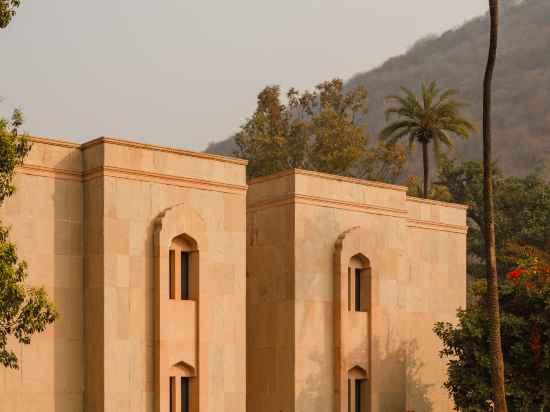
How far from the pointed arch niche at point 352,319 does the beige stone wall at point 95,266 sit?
522 cm

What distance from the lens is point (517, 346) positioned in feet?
100

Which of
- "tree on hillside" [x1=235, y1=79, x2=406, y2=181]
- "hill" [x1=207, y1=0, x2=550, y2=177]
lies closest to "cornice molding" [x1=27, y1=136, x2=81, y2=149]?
"tree on hillside" [x1=235, y1=79, x2=406, y2=181]

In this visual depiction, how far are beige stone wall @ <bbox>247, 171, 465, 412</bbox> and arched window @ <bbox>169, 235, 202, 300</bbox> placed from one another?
394 cm

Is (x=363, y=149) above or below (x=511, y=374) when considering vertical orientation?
above

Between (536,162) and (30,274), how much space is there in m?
88.2

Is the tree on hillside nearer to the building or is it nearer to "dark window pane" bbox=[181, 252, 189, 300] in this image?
the building

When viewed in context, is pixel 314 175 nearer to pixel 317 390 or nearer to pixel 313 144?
pixel 317 390

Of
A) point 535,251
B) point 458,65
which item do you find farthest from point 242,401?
point 458,65

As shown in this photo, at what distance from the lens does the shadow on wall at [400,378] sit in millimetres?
32656

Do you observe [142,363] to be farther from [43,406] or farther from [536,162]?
[536,162]

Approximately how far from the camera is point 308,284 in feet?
101

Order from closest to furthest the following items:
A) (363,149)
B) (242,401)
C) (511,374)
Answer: (242,401) → (511,374) → (363,149)

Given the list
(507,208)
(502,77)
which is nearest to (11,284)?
(507,208)

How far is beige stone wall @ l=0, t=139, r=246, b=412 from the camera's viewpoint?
82.6 ft
